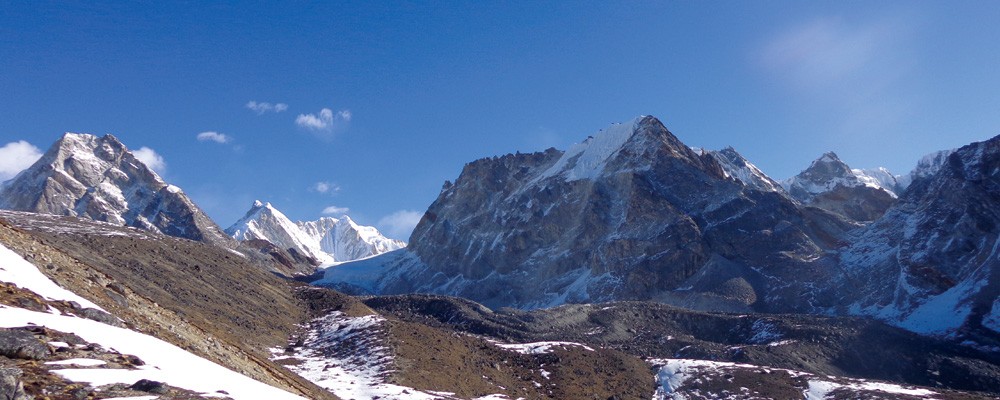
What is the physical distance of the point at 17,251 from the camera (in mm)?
38469

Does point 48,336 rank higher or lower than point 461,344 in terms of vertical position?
lower

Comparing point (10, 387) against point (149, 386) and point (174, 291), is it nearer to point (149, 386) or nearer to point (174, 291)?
point (149, 386)

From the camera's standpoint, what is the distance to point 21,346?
75.5ft

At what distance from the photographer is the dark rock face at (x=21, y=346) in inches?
896

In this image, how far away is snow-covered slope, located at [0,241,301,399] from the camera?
77.2ft

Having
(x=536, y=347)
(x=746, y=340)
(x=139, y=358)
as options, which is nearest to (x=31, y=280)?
(x=139, y=358)

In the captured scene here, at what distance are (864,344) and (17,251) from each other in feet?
423

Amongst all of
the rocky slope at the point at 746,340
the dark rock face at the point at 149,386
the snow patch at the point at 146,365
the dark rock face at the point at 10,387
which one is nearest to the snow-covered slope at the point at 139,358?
the snow patch at the point at 146,365

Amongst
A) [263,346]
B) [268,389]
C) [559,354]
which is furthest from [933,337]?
[268,389]

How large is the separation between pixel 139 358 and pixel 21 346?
382 cm

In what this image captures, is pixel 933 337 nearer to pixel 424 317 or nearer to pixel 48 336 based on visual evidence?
pixel 424 317

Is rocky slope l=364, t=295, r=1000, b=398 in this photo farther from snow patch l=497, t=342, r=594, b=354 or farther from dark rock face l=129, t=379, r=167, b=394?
dark rock face l=129, t=379, r=167, b=394

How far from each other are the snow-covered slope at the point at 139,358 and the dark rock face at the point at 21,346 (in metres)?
1.05

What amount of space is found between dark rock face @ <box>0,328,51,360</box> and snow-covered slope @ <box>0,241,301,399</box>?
1051 mm
